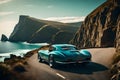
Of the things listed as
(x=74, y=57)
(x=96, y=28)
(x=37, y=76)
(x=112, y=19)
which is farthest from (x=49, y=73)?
(x=96, y=28)

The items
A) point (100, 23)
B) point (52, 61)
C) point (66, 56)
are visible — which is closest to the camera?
point (66, 56)

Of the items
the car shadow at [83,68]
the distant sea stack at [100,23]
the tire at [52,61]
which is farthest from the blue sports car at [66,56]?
the distant sea stack at [100,23]

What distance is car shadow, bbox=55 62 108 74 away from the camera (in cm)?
1559

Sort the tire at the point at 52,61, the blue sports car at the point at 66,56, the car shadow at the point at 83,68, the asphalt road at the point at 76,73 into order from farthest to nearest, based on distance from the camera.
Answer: the tire at the point at 52,61 < the blue sports car at the point at 66,56 < the car shadow at the point at 83,68 < the asphalt road at the point at 76,73

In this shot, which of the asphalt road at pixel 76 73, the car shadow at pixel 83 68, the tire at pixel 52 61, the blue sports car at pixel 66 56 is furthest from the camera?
the tire at pixel 52 61

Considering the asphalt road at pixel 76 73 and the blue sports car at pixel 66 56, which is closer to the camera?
the asphalt road at pixel 76 73

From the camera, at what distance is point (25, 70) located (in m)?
15.9

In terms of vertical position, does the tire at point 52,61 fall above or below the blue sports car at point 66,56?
below

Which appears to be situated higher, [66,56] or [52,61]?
[66,56]

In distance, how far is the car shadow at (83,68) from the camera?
15.6m

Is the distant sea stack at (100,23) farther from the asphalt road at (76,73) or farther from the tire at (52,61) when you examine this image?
the asphalt road at (76,73)

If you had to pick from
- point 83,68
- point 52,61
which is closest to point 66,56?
point 83,68

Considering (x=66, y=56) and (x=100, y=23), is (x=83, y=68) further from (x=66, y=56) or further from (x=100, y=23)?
(x=100, y=23)

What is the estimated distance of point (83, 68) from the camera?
54.6 ft
